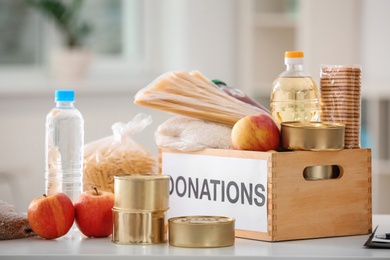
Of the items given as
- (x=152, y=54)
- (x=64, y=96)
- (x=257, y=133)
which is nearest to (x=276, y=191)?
(x=257, y=133)

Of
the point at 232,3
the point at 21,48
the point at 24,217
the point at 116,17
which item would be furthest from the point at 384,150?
the point at 24,217

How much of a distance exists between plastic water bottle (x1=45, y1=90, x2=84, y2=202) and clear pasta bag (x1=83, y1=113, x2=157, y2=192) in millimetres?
34

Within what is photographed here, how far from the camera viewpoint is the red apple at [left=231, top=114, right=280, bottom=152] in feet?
4.69

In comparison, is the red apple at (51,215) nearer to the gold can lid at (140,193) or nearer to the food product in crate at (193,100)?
the gold can lid at (140,193)

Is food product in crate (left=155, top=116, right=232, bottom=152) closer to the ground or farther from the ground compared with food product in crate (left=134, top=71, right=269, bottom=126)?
closer to the ground

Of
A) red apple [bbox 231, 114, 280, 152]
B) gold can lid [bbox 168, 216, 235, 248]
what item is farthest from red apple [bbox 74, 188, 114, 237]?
red apple [bbox 231, 114, 280, 152]

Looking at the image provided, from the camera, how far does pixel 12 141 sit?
14.6ft

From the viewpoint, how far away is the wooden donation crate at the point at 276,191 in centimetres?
142

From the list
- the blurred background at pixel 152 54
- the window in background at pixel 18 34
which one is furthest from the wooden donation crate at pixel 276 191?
the window in background at pixel 18 34

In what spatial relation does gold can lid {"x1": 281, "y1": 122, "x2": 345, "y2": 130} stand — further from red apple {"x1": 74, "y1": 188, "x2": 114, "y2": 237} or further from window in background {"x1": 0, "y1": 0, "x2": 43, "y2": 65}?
window in background {"x1": 0, "y1": 0, "x2": 43, "y2": 65}

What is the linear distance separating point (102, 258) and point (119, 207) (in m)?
0.12

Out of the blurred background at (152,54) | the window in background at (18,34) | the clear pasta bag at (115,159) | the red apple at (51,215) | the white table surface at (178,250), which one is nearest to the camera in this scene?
the white table surface at (178,250)

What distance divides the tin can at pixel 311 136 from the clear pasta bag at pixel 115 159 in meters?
0.35

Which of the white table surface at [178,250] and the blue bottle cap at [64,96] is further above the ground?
the blue bottle cap at [64,96]
